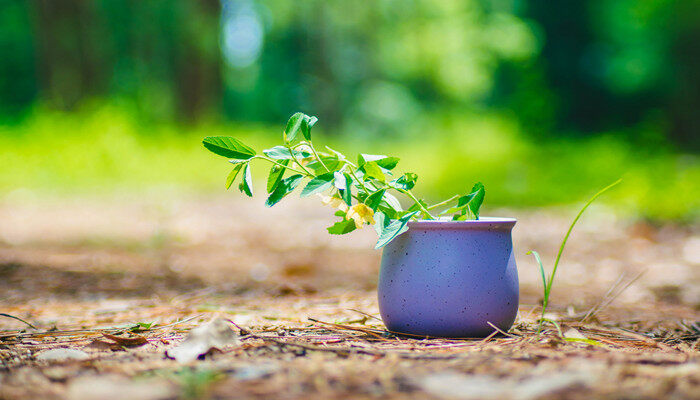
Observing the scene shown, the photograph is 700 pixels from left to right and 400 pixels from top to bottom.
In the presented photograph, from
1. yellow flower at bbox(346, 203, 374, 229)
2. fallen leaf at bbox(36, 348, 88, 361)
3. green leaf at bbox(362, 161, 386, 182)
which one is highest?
green leaf at bbox(362, 161, 386, 182)

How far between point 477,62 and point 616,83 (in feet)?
16.2

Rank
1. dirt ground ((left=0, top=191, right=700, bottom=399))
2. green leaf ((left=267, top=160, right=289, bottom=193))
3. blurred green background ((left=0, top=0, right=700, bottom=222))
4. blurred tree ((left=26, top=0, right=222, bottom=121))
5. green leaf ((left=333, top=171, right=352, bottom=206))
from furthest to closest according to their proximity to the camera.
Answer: blurred tree ((left=26, top=0, right=222, bottom=121)) → blurred green background ((left=0, top=0, right=700, bottom=222)) → green leaf ((left=267, top=160, right=289, bottom=193)) → green leaf ((left=333, top=171, right=352, bottom=206)) → dirt ground ((left=0, top=191, right=700, bottom=399))

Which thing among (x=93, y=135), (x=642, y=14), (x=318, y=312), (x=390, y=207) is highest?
(x=642, y=14)

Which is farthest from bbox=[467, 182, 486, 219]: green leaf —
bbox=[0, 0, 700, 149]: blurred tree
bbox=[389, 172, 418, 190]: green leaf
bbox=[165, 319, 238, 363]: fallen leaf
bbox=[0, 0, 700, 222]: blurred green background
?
bbox=[0, 0, 700, 149]: blurred tree

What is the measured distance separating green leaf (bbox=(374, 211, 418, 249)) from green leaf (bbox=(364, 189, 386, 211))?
0.05 meters

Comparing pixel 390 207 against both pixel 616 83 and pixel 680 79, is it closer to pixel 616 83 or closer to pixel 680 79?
pixel 680 79

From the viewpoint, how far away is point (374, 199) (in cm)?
153

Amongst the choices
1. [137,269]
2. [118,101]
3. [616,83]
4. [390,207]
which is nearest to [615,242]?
[137,269]

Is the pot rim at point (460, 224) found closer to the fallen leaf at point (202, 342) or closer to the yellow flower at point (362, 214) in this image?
the yellow flower at point (362, 214)

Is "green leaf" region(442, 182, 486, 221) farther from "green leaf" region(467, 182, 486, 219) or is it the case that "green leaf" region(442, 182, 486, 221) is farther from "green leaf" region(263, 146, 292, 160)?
"green leaf" region(263, 146, 292, 160)

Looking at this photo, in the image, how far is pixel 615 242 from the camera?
15.1 ft

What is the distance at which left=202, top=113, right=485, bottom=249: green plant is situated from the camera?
152cm

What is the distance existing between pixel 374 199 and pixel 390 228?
7 cm

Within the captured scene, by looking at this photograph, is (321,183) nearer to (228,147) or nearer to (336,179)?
(336,179)
